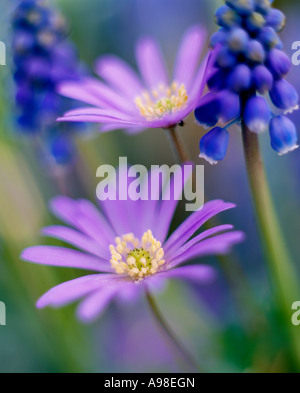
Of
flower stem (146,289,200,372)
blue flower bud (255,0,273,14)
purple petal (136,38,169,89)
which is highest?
purple petal (136,38,169,89)

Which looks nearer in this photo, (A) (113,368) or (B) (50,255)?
(B) (50,255)

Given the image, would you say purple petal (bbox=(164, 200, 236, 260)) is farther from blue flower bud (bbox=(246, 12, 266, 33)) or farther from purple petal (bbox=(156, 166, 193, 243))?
blue flower bud (bbox=(246, 12, 266, 33))

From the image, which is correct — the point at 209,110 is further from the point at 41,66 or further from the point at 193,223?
the point at 41,66

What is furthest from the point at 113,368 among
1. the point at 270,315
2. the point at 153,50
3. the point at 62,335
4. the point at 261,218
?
the point at 153,50

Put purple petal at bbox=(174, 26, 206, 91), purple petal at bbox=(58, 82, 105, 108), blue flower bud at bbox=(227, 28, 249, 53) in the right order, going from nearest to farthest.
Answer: blue flower bud at bbox=(227, 28, 249, 53), purple petal at bbox=(58, 82, 105, 108), purple petal at bbox=(174, 26, 206, 91)

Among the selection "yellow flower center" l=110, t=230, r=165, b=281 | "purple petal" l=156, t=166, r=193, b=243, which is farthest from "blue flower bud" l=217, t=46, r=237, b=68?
"yellow flower center" l=110, t=230, r=165, b=281

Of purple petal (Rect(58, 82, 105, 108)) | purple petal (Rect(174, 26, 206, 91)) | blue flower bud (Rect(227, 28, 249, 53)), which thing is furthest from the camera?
purple petal (Rect(174, 26, 206, 91))
